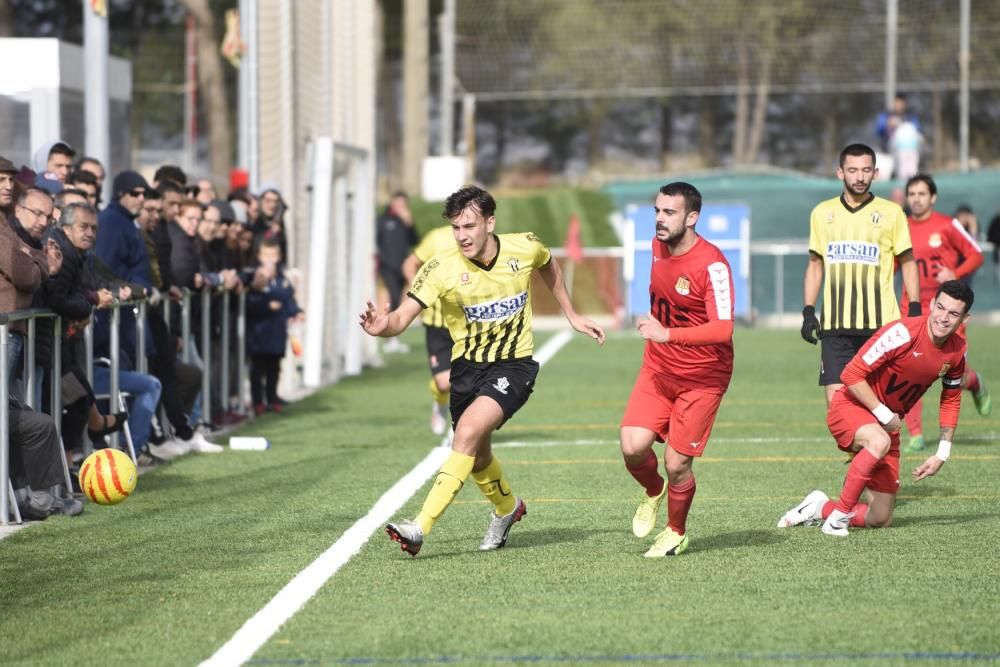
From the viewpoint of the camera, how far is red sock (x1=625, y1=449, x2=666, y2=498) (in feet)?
29.7

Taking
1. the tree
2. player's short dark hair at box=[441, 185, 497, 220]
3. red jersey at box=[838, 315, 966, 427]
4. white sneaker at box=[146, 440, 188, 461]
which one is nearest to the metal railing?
white sneaker at box=[146, 440, 188, 461]

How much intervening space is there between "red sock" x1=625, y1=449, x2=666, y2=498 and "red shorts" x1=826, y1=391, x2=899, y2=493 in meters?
1.05

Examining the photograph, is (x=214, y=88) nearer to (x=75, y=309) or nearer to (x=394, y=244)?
(x=394, y=244)

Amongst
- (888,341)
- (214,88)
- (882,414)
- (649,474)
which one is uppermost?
→ (214,88)

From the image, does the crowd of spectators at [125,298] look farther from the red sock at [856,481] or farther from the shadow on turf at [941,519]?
the shadow on turf at [941,519]

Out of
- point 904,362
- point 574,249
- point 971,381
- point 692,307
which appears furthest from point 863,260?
point 574,249

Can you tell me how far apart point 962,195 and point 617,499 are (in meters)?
24.2

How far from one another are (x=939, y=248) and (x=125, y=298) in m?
6.22

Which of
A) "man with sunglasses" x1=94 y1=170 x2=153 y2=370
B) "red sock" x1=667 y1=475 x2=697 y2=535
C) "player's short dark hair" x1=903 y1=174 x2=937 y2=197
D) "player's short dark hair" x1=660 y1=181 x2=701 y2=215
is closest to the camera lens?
"player's short dark hair" x1=660 y1=181 x2=701 y2=215

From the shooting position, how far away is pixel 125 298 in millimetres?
12125

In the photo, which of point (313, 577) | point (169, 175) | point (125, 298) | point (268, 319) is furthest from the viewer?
point (268, 319)

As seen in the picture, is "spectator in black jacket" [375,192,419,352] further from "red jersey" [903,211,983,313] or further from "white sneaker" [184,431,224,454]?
"red jersey" [903,211,983,313]

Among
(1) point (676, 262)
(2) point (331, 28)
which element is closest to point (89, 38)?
(1) point (676, 262)

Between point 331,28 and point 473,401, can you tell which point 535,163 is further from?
point 473,401
